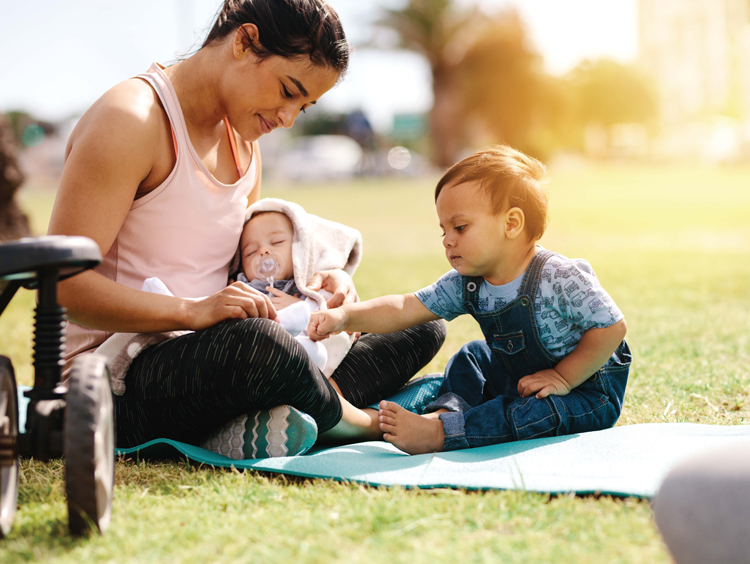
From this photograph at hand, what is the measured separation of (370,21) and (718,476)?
36093mm

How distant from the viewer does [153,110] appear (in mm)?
2246

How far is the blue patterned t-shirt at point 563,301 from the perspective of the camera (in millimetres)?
2258

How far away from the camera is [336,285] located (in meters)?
2.63

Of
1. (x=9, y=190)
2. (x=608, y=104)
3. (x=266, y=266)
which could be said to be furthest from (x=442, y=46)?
(x=266, y=266)

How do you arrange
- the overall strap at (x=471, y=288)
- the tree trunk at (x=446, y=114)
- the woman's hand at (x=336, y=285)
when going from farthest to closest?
the tree trunk at (x=446, y=114), the woman's hand at (x=336, y=285), the overall strap at (x=471, y=288)

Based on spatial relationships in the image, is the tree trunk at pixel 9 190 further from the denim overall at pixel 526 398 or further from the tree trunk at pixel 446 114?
the tree trunk at pixel 446 114

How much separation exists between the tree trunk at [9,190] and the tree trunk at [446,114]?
29.1 m

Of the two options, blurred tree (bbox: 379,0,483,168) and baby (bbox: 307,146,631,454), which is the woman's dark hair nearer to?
baby (bbox: 307,146,631,454)

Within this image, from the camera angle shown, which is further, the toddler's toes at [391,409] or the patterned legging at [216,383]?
the toddler's toes at [391,409]

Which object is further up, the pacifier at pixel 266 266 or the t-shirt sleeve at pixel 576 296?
the pacifier at pixel 266 266

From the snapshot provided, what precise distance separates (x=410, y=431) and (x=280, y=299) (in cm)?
64

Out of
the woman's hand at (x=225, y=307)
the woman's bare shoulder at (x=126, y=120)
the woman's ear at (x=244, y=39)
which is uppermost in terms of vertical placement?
the woman's ear at (x=244, y=39)

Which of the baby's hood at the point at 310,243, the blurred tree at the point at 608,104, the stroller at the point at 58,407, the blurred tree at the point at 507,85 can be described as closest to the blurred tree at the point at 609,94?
the blurred tree at the point at 608,104

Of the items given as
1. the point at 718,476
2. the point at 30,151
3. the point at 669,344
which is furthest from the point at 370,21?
the point at 718,476
